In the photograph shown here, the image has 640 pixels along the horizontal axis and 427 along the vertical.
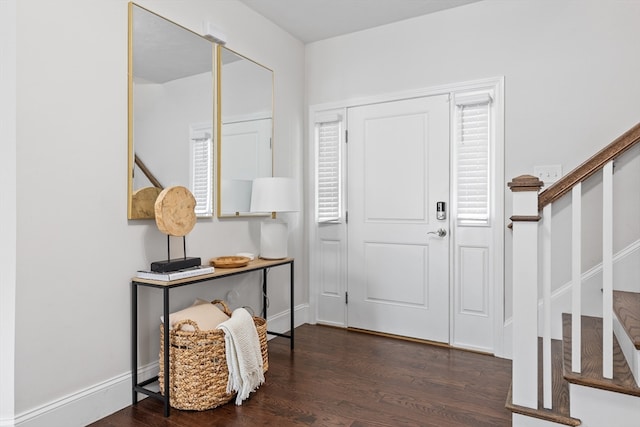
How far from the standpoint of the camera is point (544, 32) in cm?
282

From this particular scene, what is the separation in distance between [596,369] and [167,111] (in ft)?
8.78

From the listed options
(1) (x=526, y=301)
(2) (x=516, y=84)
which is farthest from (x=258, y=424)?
(2) (x=516, y=84)

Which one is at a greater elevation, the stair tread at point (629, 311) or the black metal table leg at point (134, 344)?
the stair tread at point (629, 311)

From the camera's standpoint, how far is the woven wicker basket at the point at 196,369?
2.13m

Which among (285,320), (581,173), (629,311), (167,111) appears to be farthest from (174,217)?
(629,311)

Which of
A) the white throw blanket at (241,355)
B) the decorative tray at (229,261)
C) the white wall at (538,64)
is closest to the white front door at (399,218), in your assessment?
the white wall at (538,64)

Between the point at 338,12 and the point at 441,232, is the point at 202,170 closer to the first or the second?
the point at 338,12

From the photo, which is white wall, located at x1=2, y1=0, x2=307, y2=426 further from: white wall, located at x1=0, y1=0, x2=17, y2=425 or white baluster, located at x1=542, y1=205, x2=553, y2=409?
white baluster, located at x1=542, y1=205, x2=553, y2=409

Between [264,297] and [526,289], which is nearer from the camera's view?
[526,289]

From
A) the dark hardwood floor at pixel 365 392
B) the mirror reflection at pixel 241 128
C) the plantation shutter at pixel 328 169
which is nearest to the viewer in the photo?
the dark hardwood floor at pixel 365 392

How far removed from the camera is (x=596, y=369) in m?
1.83

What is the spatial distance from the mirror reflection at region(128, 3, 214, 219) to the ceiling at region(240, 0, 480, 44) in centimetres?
77

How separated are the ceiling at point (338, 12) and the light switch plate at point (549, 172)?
1.38m

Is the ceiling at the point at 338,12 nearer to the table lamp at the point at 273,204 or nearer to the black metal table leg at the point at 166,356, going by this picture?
the table lamp at the point at 273,204
